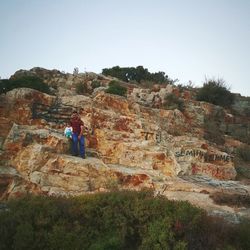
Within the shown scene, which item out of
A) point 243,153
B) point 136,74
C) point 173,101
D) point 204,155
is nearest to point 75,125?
point 204,155

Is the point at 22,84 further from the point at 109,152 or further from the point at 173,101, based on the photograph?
the point at 173,101

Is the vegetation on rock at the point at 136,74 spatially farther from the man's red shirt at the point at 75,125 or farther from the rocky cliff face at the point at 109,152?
the man's red shirt at the point at 75,125

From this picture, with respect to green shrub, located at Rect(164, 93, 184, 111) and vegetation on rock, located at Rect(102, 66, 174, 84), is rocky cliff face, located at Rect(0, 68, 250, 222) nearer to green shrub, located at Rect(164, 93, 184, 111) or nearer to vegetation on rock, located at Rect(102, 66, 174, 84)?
green shrub, located at Rect(164, 93, 184, 111)

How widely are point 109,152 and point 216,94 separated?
1385 centimetres

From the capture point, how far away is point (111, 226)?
23.9 ft

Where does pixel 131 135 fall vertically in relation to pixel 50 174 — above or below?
above

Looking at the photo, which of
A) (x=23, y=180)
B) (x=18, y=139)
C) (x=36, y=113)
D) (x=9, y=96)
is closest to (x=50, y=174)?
(x=23, y=180)

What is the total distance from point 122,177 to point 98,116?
418 cm

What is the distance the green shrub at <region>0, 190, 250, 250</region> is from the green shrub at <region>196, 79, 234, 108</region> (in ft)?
56.4

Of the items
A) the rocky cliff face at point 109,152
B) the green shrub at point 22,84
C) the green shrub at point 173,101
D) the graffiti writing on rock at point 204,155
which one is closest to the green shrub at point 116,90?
the rocky cliff face at point 109,152

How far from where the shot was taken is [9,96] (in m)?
13.9

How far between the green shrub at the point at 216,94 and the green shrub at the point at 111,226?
17198 millimetres

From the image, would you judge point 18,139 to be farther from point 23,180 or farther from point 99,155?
point 99,155

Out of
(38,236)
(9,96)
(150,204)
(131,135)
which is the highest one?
(9,96)
